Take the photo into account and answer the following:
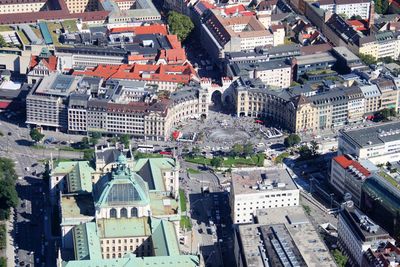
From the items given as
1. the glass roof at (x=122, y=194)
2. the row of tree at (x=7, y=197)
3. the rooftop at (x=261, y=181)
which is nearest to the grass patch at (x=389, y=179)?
the rooftop at (x=261, y=181)

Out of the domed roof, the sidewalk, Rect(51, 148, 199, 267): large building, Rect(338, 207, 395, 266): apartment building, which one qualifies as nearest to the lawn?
Rect(51, 148, 199, 267): large building

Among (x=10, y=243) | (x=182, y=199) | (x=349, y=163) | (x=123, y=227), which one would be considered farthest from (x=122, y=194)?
(x=349, y=163)

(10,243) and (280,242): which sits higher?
(280,242)

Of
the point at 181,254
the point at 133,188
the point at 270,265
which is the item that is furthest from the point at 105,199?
the point at 270,265

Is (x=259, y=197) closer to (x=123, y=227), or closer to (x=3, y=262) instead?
(x=123, y=227)

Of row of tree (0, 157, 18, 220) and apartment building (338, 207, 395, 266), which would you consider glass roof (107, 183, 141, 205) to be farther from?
apartment building (338, 207, 395, 266)

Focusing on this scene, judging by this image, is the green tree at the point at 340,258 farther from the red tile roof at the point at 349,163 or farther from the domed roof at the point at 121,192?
the domed roof at the point at 121,192
